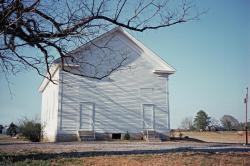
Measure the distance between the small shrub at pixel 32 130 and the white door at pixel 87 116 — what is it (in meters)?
5.76

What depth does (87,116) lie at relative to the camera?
2928 cm

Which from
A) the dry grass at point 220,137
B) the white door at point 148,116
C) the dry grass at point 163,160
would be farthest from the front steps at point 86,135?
the dry grass at point 220,137

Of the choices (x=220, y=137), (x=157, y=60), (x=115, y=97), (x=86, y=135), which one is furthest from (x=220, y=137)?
(x=86, y=135)

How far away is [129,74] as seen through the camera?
102 ft

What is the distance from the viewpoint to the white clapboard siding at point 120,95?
29.1m

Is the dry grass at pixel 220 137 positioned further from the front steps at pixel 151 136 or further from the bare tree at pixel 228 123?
the bare tree at pixel 228 123

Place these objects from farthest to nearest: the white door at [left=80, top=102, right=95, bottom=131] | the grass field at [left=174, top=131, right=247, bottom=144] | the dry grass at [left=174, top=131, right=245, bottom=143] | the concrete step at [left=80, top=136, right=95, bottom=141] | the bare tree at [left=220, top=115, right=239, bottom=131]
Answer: the bare tree at [left=220, top=115, right=239, bottom=131] → the dry grass at [left=174, top=131, right=245, bottom=143] → the grass field at [left=174, top=131, right=247, bottom=144] → the white door at [left=80, top=102, right=95, bottom=131] → the concrete step at [left=80, top=136, right=95, bottom=141]

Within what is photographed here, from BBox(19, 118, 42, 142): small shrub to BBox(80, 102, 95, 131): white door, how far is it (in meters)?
5.76

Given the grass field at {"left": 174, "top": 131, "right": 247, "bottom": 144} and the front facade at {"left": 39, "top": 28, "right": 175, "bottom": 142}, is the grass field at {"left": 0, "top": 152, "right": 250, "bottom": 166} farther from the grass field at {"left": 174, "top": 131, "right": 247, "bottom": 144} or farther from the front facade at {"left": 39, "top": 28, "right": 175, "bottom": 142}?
the grass field at {"left": 174, "top": 131, "right": 247, "bottom": 144}

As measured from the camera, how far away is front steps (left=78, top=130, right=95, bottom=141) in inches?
1112

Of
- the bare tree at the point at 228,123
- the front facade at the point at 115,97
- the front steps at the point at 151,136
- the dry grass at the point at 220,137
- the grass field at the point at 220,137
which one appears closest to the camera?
the front facade at the point at 115,97

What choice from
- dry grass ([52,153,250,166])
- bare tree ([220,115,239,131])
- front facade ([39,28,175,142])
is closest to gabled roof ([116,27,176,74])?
front facade ([39,28,175,142])

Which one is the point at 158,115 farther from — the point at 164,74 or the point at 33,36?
the point at 33,36

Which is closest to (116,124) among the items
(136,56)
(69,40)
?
(136,56)
